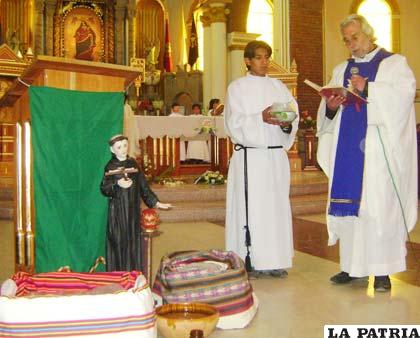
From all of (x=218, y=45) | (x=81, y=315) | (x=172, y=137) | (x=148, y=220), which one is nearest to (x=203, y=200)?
(x=172, y=137)

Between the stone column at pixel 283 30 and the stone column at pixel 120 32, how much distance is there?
5.32 m

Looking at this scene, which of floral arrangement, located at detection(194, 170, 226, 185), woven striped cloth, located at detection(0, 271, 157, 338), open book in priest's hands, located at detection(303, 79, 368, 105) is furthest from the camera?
floral arrangement, located at detection(194, 170, 226, 185)

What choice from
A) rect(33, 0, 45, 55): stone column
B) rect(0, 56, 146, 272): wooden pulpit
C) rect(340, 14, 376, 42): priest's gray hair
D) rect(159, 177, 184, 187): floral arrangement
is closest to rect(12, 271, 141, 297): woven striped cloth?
rect(0, 56, 146, 272): wooden pulpit

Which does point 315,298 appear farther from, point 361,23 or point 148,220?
point 361,23

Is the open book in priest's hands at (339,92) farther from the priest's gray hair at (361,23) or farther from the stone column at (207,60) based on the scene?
the stone column at (207,60)

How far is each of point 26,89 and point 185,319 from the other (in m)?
1.82

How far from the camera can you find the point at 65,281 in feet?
10.3

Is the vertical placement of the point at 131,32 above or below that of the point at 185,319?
above

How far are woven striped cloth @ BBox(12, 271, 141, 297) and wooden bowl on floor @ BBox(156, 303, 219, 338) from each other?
31cm

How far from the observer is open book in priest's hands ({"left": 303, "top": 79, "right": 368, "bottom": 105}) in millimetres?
4293

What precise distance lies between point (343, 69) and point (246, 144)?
99 centimetres

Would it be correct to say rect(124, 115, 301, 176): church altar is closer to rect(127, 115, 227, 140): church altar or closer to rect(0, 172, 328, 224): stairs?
rect(127, 115, 227, 140): church altar

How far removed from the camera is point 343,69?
478 centimetres

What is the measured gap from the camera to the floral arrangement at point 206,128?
11.0m
